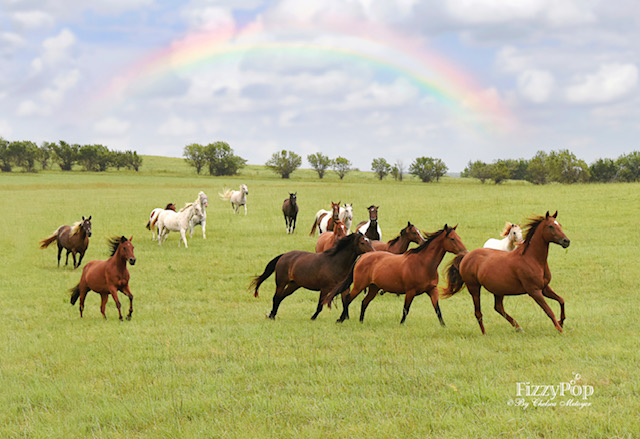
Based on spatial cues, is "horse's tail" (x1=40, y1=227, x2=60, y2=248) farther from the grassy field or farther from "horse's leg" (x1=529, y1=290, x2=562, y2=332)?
"horse's leg" (x1=529, y1=290, x2=562, y2=332)

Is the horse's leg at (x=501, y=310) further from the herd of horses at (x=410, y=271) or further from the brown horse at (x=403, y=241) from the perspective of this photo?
the brown horse at (x=403, y=241)

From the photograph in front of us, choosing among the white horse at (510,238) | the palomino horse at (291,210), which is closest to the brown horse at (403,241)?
the white horse at (510,238)

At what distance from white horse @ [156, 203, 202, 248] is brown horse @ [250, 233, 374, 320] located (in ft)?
46.1

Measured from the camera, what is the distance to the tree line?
116125 millimetres

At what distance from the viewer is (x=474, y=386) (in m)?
6.66

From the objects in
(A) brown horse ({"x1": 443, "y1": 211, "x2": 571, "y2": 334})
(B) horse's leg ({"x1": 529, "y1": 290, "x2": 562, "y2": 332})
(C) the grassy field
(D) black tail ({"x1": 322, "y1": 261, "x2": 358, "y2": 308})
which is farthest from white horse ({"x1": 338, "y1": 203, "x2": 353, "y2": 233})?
(B) horse's leg ({"x1": 529, "y1": 290, "x2": 562, "y2": 332})

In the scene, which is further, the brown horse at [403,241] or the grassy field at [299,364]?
the brown horse at [403,241]

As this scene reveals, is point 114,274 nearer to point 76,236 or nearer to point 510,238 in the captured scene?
point 76,236

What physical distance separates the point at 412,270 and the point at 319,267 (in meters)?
1.81

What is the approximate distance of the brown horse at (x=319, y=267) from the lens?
35.1ft

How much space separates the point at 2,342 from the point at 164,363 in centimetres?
397

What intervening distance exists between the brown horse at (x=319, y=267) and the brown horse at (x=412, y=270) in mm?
271

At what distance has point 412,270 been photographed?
1008cm

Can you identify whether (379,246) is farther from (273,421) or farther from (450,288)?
(273,421)
